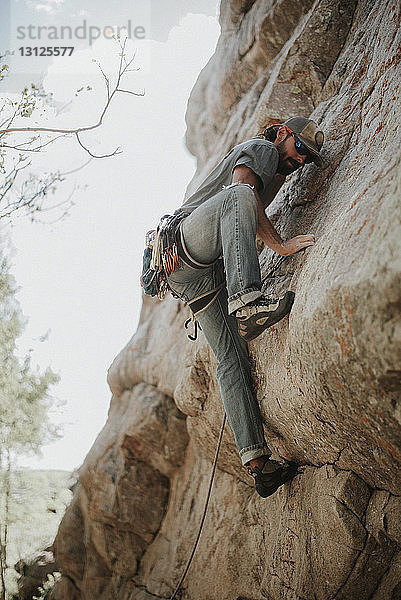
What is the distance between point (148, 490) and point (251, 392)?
9.57 ft

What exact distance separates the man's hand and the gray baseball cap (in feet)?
1.85

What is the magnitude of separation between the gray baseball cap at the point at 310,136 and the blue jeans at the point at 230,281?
596 millimetres

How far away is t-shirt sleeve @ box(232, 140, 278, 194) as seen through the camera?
314cm

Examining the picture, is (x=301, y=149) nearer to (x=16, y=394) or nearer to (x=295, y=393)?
(x=295, y=393)

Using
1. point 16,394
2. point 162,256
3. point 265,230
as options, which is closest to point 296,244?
point 265,230

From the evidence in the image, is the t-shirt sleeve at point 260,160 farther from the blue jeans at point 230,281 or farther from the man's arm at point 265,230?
the blue jeans at point 230,281

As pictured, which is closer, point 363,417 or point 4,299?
point 363,417

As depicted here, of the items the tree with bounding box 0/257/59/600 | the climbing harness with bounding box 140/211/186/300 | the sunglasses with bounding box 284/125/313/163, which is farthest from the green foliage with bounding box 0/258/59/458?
the sunglasses with bounding box 284/125/313/163

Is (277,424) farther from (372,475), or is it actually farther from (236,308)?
(236,308)

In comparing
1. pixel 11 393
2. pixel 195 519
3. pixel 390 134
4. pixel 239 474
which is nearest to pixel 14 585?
pixel 11 393

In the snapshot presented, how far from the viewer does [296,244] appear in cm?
307

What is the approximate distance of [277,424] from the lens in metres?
3.25

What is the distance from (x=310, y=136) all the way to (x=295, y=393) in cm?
164

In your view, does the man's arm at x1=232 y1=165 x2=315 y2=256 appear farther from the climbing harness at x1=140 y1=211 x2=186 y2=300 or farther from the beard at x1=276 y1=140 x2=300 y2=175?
the climbing harness at x1=140 y1=211 x2=186 y2=300
